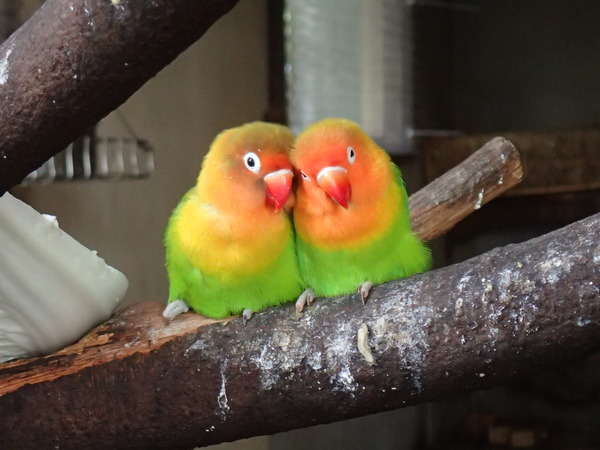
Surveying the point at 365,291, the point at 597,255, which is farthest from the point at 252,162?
the point at 597,255

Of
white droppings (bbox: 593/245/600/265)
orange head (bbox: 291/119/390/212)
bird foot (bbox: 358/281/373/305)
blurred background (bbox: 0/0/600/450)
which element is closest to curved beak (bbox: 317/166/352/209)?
orange head (bbox: 291/119/390/212)

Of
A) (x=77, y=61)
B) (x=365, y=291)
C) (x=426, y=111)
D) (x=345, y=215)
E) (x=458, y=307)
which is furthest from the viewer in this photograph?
(x=426, y=111)

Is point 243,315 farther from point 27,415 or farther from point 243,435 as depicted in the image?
point 27,415

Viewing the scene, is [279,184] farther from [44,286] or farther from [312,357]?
[44,286]

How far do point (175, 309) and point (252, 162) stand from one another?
0.25 metres

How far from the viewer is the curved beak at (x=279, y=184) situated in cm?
95

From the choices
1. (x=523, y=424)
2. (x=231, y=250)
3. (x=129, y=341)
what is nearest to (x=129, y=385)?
(x=129, y=341)

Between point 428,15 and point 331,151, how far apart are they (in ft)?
4.02

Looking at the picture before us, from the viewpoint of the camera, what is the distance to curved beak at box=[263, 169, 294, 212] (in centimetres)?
95

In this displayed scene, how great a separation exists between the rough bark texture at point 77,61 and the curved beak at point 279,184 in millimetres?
298

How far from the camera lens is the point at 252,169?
978 mm

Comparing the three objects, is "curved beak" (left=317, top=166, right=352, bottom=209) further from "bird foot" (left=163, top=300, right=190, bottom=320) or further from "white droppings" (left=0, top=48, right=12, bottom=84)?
"white droppings" (left=0, top=48, right=12, bottom=84)

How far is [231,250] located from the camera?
1.01 metres

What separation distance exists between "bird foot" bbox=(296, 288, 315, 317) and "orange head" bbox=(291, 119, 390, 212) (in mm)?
116
